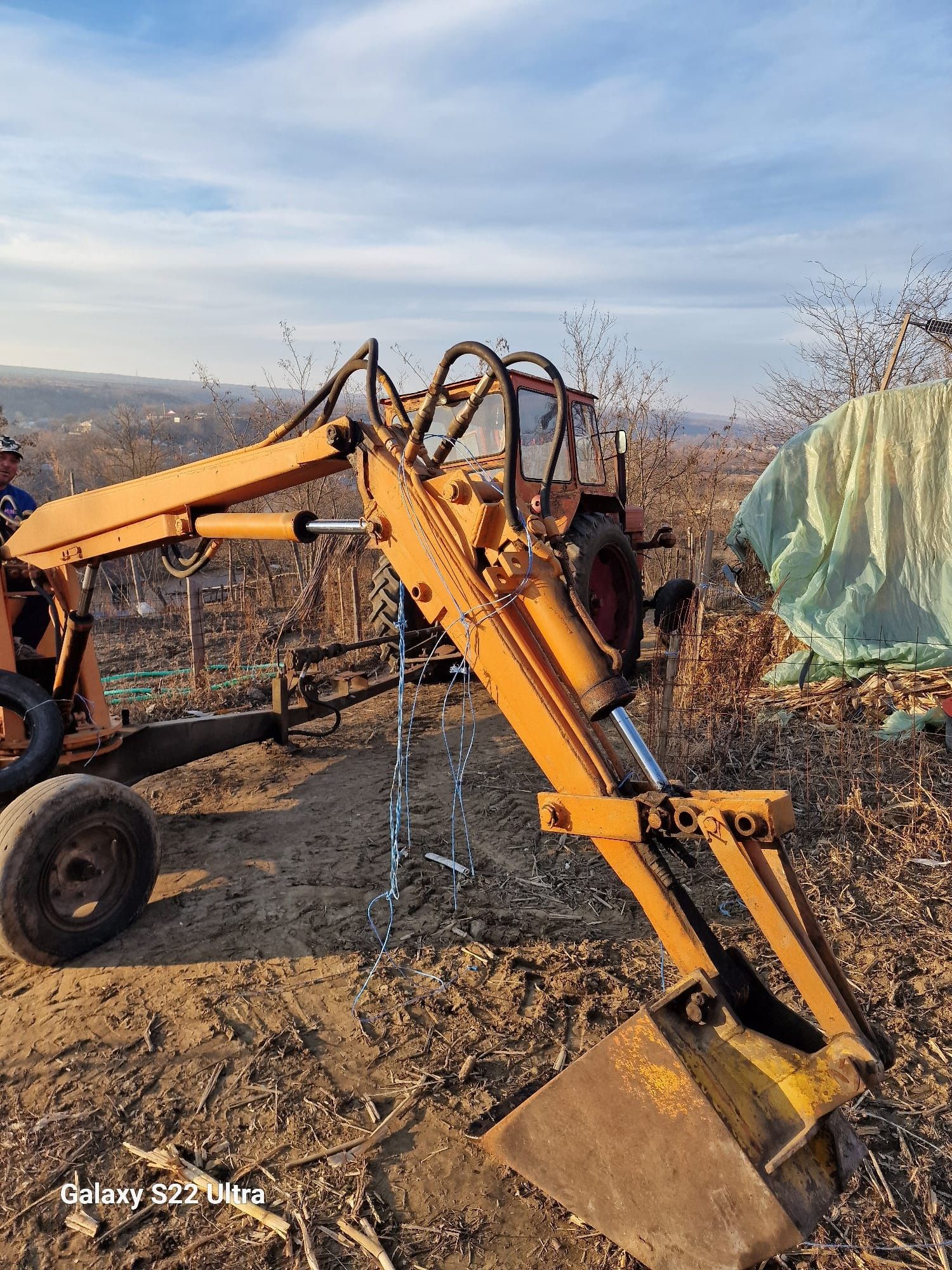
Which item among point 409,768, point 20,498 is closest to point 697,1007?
point 409,768

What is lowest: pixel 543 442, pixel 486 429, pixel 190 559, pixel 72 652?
pixel 72 652

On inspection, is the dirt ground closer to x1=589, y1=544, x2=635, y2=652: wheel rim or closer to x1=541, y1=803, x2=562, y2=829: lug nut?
x1=541, y1=803, x2=562, y2=829: lug nut

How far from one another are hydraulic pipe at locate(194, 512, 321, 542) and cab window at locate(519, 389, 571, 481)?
12.2 feet

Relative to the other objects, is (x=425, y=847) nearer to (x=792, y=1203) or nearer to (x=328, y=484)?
(x=792, y=1203)

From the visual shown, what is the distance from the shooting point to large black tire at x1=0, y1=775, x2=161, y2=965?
11.3 feet

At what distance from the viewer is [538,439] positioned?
7.11m

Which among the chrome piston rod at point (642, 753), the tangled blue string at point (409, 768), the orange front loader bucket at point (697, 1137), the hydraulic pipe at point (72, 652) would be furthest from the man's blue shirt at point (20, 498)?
the orange front loader bucket at point (697, 1137)

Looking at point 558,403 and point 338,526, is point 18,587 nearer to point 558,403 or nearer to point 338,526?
point 338,526

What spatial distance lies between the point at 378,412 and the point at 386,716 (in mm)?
4840

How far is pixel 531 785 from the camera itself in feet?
18.6

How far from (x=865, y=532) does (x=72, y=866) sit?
7.47 meters

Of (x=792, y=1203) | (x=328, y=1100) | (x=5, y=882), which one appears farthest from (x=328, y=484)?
(x=792, y=1203)

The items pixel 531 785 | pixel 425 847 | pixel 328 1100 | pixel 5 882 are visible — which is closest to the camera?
pixel 328 1100

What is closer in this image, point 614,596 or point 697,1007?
point 697,1007
